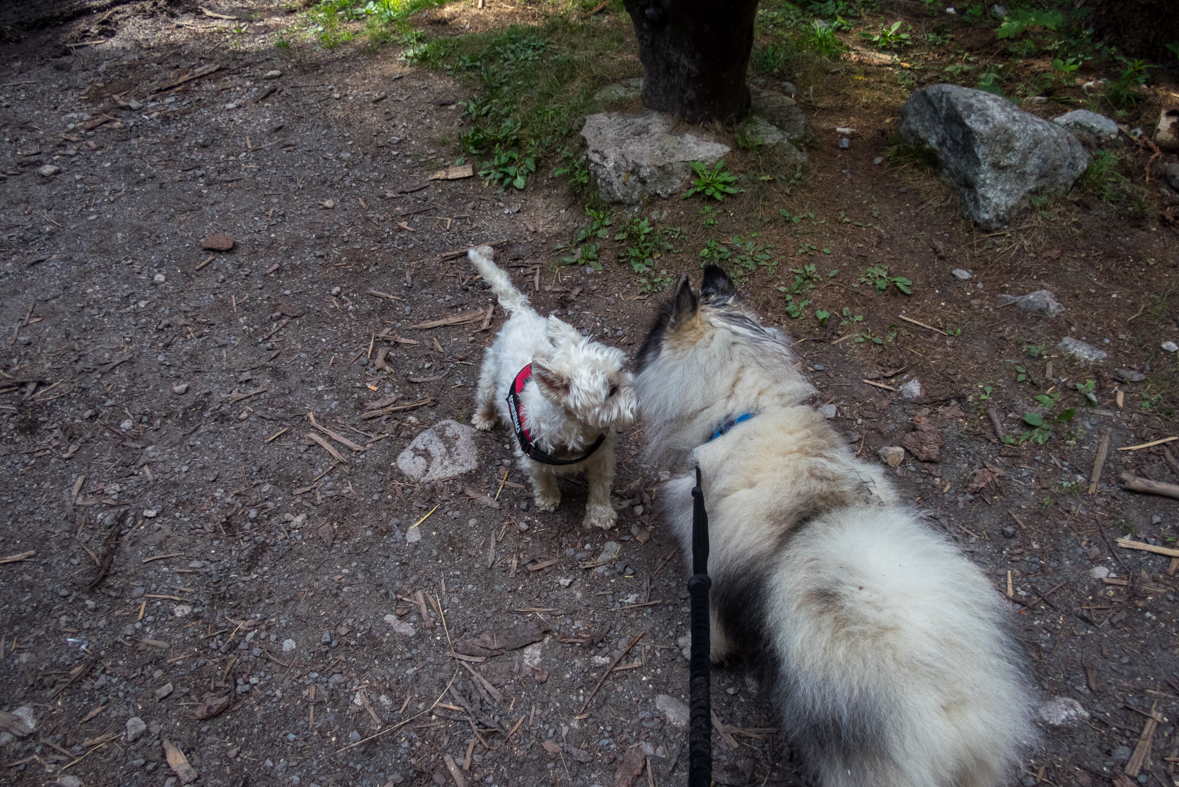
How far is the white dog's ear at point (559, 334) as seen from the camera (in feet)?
10.4

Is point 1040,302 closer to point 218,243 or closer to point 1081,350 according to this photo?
point 1081,350

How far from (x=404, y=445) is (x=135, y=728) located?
1.97 meters

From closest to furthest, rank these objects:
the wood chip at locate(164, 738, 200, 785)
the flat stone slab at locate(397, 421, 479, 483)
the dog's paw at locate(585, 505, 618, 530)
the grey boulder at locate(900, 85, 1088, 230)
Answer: the wood chip at locate(164, 738, 200, 785) < the dog's paw at locate(585, 505, 618, 530) < the flat stone slab at locate(397, 421, 479, 483) < the grey boulder at locate(900, 85, 1088, 230)

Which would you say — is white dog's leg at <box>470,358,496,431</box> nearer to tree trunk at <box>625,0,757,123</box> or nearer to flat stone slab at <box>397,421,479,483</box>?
flat stone slab at <box>397,421,479,483</box>

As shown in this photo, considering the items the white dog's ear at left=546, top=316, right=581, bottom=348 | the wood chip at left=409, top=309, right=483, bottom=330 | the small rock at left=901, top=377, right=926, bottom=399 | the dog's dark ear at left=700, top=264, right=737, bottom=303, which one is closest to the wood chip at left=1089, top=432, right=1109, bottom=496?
the small rock at left=901, top=377, right=926, bottom=399

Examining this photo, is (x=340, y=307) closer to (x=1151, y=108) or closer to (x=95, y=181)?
(x=95, y=181)

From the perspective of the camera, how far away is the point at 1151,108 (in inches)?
205

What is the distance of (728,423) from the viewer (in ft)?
9.31

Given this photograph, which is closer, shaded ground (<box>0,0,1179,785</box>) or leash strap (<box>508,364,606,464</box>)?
shaded ground (<box>0,0,1179,785</box>)

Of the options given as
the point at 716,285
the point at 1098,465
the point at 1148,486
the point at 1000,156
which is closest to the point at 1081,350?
the point at 1098,465

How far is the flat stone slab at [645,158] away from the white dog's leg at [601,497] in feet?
8.90

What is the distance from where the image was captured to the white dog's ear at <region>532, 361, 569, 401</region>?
2967 millimetres

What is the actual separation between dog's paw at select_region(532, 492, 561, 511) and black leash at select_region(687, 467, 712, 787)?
53.8 inches

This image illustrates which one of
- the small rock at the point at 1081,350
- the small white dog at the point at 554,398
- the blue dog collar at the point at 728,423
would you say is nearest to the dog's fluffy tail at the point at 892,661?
the blue dog collar at the point at 728,423
